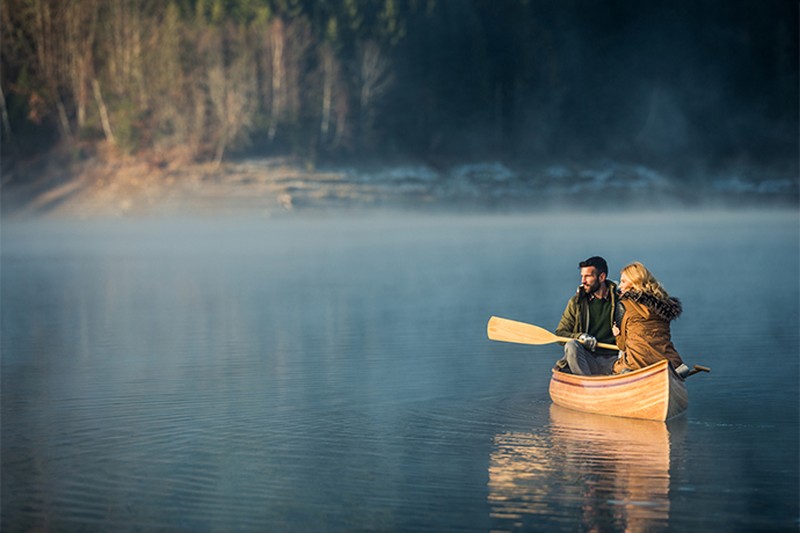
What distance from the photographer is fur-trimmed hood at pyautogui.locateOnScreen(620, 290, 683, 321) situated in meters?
12.3

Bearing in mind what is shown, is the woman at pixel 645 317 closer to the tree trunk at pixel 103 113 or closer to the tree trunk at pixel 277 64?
the tree trunk at pixel 103 113

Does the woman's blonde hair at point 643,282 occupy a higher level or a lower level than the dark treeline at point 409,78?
lower

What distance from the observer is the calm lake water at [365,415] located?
945cm

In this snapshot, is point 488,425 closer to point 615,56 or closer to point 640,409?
point 640,409

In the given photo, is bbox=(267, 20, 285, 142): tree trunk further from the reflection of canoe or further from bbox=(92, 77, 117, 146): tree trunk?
the reflection of canoe

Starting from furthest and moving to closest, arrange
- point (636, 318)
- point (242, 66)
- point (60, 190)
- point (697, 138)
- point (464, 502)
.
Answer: point (697, 138) → point (242, 66) → point (60, 190) → point (636, 318) → point (464, 502)

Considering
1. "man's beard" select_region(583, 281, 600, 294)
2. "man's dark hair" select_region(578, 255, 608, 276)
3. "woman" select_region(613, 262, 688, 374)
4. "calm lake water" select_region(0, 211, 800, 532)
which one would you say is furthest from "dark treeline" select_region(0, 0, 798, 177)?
"woman" select_region(613, 262, 688, 374)

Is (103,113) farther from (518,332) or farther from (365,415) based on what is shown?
(365,415)

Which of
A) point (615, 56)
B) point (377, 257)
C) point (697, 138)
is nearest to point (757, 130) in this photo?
point (697, 138)

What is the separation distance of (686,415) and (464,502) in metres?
4.03

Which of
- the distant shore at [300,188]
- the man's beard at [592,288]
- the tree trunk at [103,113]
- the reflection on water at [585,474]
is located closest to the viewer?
the reflection on water at [585,474]

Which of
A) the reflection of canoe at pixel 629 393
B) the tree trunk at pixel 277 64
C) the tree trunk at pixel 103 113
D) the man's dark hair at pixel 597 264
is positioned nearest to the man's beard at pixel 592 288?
the man's dark hair at pixel 597 264

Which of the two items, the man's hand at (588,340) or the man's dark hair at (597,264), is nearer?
the man's dark hair at (597,264)

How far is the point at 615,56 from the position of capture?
304 feet
